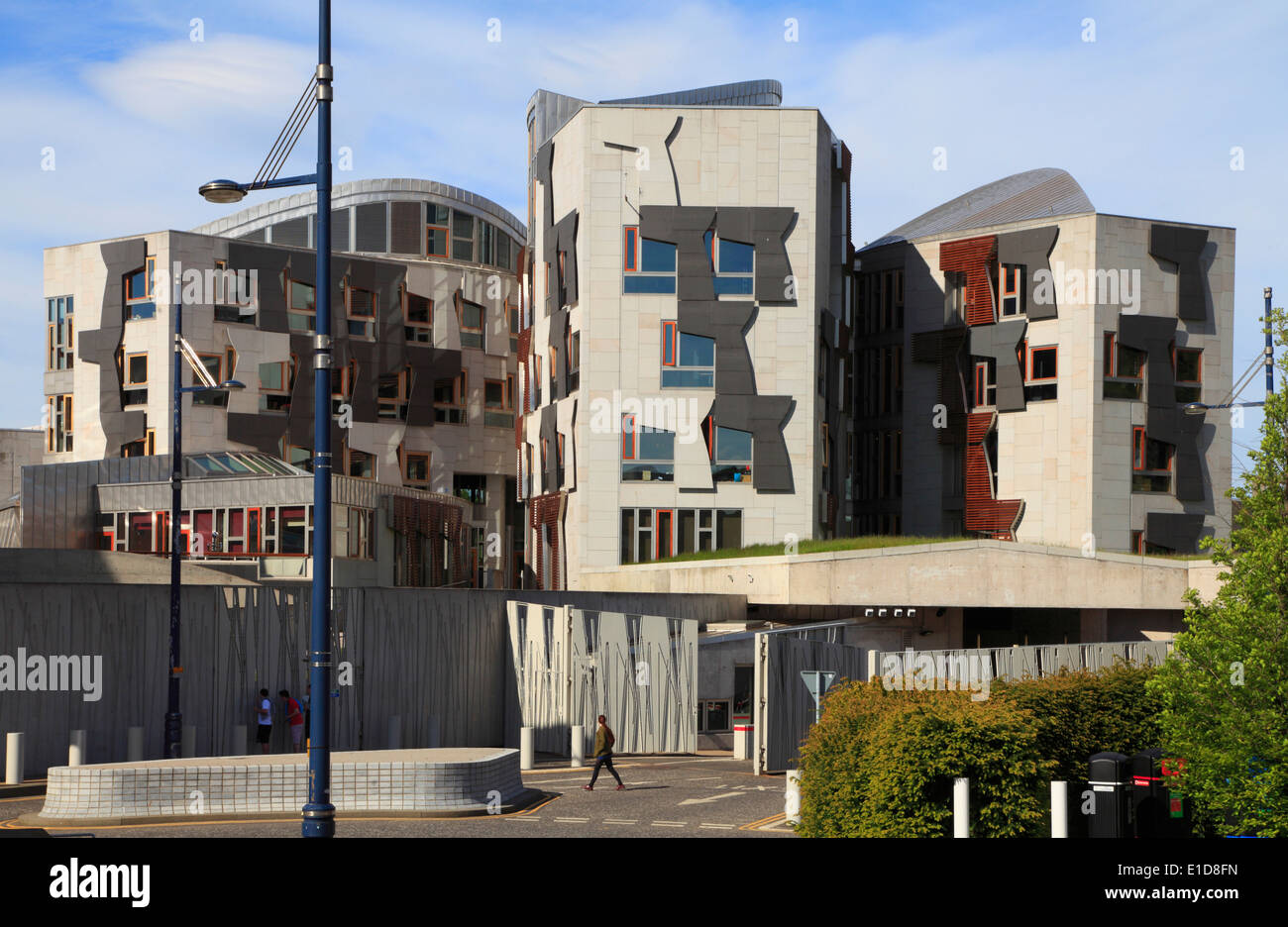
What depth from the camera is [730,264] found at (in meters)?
55.2

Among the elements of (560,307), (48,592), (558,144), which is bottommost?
(48,592)

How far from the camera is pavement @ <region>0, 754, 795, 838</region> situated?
19.4 meters

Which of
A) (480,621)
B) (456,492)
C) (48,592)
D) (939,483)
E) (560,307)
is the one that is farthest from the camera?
(456,492)

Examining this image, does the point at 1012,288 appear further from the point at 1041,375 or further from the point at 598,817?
the point at 598,817

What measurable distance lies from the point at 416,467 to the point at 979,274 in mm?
28369

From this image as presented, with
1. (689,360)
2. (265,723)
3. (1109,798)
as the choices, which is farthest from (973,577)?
(1109,798)

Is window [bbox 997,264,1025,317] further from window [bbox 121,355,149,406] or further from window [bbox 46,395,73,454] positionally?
window [bbox 46,395,73,454]

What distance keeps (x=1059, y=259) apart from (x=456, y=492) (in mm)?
31034

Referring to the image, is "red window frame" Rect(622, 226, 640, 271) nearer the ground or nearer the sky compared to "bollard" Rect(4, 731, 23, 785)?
nearer the sky

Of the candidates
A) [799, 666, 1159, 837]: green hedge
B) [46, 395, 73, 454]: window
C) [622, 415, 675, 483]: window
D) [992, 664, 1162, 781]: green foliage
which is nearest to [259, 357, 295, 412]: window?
[46, 395, 73, 454]: window

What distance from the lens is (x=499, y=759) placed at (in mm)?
22469

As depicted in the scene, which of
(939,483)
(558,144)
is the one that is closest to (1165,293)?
(939,483)

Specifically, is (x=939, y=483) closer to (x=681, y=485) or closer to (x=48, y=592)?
(x=681, y=485)

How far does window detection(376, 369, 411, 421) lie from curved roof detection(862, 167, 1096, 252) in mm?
23731
